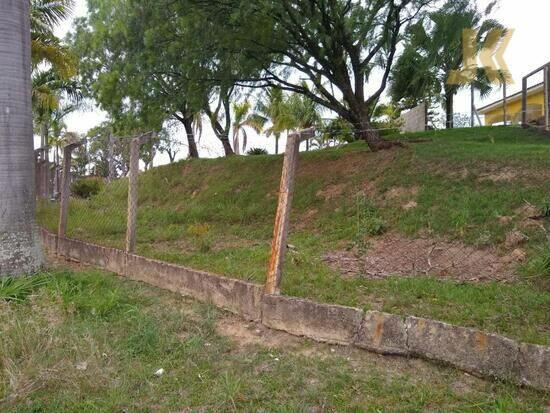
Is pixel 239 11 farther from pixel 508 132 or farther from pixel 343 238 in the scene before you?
pixel 508 132

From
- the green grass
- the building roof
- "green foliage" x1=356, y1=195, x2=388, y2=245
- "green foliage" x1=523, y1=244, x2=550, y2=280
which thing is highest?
the building roof

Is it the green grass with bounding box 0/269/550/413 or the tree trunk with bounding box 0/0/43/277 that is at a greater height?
the tree trunk with bounding box 0/0/43/277

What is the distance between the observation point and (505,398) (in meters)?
2.81

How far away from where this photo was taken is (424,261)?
5.78m

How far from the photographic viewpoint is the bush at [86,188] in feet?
28.4

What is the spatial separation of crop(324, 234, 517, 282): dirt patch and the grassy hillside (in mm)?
16

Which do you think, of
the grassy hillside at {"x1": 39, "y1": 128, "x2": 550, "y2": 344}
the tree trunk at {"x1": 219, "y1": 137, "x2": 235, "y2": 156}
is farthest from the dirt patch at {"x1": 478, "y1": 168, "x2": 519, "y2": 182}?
the tree trunk at {"x1": 219, "y1": 137, "x2": 235, "y2": 156}

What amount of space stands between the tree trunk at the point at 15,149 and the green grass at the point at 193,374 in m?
1.08

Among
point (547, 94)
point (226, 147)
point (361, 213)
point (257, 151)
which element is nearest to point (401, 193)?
point (361, 213)

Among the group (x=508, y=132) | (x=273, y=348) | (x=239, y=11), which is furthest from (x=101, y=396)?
(x=508, y=132)

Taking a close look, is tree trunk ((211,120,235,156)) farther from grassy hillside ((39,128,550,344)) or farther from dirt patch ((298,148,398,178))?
dirt patch ((298,148,398,178))

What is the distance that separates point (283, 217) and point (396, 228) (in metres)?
3.33

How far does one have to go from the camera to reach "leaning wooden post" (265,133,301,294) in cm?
416

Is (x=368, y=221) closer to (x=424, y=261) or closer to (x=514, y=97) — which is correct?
(x=424, y=261)
